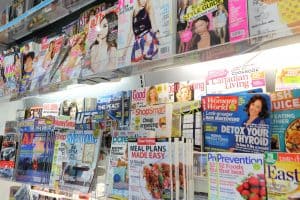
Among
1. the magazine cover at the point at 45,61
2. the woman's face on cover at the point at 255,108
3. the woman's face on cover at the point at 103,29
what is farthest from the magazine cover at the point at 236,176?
the magazine cover at the point at 45,61

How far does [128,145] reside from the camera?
1192 millimetres

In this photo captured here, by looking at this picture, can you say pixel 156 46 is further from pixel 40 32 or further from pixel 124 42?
pixel 40 32

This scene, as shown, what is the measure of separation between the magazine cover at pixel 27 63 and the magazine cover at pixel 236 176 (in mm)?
1267

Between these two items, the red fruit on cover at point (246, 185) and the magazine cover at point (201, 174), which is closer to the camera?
the red fruit on cover at point (246, 185)

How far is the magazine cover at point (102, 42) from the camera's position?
137 centimetres

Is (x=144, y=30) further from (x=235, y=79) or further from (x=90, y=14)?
(x=90, y=14)

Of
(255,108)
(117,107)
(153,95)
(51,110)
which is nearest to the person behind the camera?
(255,108)

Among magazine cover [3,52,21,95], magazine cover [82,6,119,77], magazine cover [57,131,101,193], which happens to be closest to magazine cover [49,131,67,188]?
magazine cover [57,131,101,193]

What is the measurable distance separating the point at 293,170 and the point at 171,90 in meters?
0.61

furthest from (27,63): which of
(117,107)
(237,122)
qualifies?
(237,122)

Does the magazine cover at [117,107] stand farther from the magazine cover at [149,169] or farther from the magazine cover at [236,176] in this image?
the magazine cover at [236,176]

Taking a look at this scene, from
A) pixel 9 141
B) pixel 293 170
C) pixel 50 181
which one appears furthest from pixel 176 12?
pixel 9 141

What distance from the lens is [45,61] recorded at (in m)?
1.80

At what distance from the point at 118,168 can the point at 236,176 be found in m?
0.47
